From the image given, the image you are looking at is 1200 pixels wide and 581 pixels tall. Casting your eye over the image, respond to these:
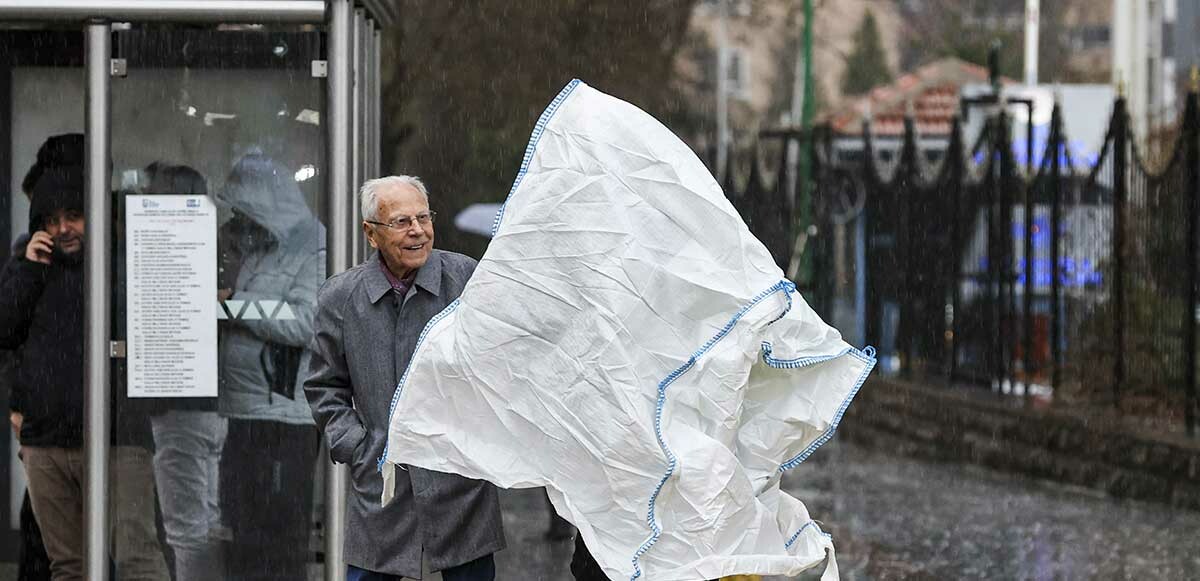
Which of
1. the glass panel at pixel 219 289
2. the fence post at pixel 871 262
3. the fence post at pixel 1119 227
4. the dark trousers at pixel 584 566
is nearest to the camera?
the dark trousers at pixel 584 566

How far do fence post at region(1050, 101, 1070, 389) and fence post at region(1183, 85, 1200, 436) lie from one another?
2.69m

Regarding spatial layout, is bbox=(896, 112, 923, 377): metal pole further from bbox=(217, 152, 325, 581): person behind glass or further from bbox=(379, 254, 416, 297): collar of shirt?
bbox=(379, 254, 416, 297): collar of shirt

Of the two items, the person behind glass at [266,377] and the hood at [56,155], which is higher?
the hood at [56,155]

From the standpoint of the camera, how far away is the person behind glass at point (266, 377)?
6.91 m

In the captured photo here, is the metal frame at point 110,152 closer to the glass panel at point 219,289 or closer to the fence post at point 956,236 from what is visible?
the glass panel at point 219,289

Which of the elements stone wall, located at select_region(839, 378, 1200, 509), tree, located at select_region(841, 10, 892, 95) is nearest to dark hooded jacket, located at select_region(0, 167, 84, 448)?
stone wall, located at select_region(839, 378, 1200, 509)

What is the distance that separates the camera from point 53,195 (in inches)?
286

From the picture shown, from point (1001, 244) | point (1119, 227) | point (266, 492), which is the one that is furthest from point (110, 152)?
point (1001, 244)

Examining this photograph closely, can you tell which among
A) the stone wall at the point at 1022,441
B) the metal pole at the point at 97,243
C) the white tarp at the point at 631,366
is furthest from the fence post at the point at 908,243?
the white tarp at the point at 631,366

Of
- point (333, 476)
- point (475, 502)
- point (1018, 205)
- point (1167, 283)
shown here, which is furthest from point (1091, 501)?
point (475, 502)

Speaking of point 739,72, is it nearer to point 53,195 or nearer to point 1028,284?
point 1028,284

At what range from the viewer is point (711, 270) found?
15.9 ft

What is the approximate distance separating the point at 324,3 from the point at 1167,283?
873 cm

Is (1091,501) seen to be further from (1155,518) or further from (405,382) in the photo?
(405,382)
